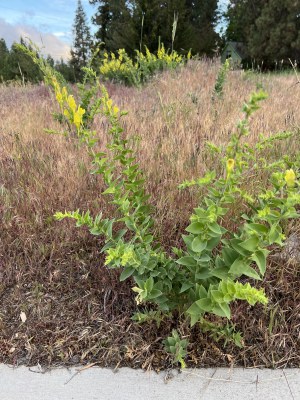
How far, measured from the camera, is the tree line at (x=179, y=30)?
46.1 feet

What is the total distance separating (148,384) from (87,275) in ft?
1.99

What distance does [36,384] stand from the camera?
1.49 meters

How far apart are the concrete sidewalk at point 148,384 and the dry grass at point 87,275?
0.17 feet

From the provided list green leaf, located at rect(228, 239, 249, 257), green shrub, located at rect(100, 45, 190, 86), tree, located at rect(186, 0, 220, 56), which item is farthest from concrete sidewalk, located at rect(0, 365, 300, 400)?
tree, located at rect(186, 0, 220, 56)

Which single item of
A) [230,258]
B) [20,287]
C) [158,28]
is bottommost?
[20,287]

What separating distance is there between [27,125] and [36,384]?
2.53 m

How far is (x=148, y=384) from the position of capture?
4.81ft

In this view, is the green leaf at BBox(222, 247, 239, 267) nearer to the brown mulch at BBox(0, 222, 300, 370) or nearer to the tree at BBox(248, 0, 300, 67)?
the brown mulch at BBox(0, 222, 300, 370)

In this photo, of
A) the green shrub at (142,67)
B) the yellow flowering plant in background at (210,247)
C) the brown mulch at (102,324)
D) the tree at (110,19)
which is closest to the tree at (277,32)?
the tree at (110,19)

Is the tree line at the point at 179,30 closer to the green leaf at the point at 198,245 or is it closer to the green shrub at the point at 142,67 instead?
the green shrub at the point at 142,67

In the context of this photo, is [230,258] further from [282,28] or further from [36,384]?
[282,28]

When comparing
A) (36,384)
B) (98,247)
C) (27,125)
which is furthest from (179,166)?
(27,125)

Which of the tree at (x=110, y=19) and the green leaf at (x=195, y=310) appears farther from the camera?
the tree at (x=110, y=19)

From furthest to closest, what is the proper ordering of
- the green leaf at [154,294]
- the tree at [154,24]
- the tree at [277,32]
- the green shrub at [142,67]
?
the tree at [277,32] → the tree at [154,24] → the green shrub at [142,67] → the green leaf at [154,294]
